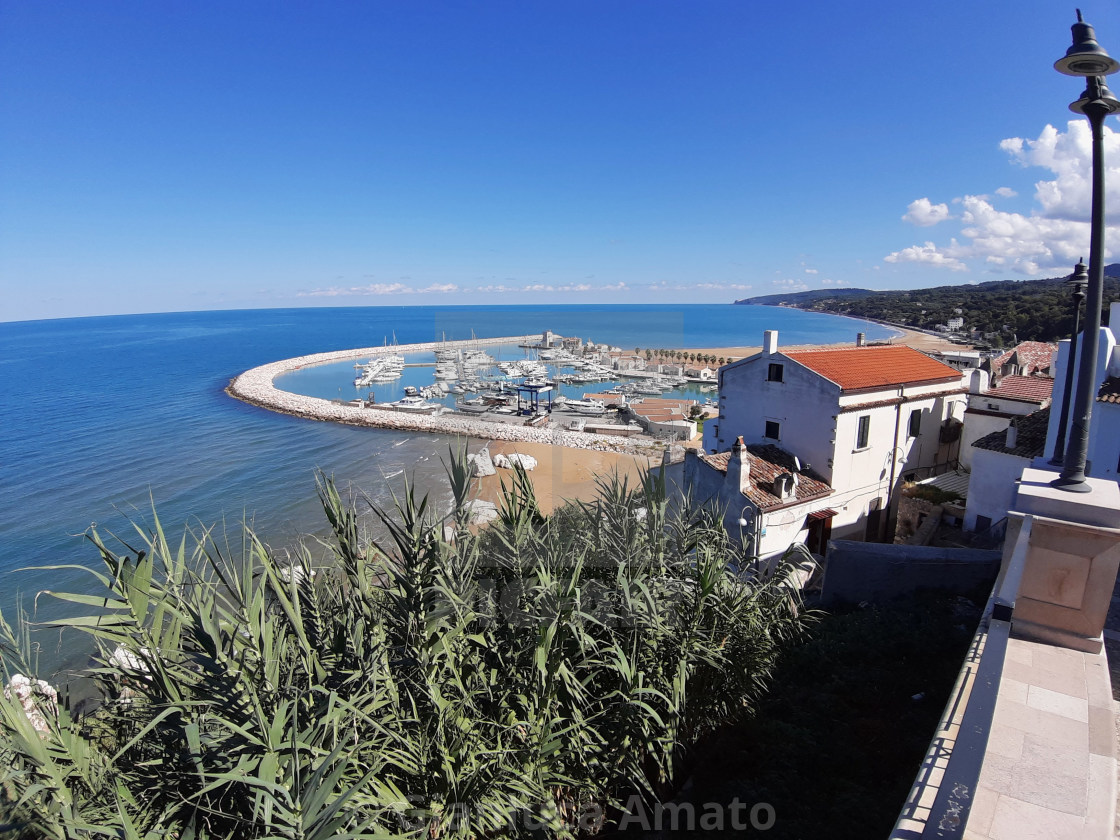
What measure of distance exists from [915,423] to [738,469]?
24.2ft

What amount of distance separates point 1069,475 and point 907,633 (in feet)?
13.6

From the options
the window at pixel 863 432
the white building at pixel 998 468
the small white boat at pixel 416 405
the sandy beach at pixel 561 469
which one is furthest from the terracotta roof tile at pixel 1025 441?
the small white boat at pixel 416 405

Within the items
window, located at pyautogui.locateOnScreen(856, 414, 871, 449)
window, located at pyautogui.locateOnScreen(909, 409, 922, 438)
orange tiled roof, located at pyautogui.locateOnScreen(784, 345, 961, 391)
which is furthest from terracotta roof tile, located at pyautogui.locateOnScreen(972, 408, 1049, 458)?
orange tiled roof, located at pyautogui.locateOnScreen(784, 345, 961, 391)

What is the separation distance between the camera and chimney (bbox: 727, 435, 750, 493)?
1209 centimetres

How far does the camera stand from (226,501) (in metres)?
28.0

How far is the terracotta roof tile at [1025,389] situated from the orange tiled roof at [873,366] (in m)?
1.64

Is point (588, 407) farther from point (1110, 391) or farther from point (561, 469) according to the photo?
point (1110, 391)

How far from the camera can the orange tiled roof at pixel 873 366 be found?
14125 mm

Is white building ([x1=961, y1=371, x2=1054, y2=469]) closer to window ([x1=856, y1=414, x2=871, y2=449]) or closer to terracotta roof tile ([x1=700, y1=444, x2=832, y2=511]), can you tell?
window ([x1=856, y1=414, x2=871, y2=449])

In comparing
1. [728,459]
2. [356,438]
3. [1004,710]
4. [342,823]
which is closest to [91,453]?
[356,438]

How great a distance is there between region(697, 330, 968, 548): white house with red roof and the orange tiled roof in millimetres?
42

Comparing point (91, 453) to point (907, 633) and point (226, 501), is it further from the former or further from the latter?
point (907, 633)

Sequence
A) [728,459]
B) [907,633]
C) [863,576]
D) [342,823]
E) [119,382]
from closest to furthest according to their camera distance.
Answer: [342,823]
[907,633]
[863,576]
[728,459]
[119,382]

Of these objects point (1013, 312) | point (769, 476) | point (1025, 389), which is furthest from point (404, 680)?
point (1013, 312)
